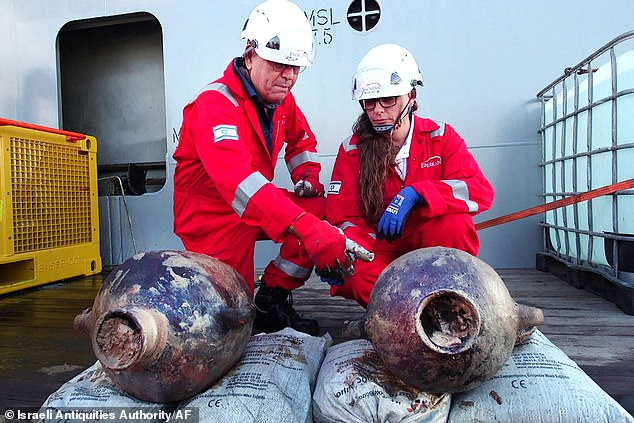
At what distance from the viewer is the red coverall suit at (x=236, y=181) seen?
160 cm

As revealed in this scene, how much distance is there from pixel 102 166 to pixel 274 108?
12.6 ft

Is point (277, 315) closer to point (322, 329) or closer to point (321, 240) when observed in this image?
point (322, 329)

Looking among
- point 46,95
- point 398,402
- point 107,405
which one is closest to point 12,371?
point 107,405

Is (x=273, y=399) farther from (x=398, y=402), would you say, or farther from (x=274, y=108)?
(x=274, y=108)

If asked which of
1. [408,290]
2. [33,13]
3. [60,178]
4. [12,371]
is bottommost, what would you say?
[12,371]

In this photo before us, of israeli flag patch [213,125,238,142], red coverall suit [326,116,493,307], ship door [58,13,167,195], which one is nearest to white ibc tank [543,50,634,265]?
red coverall suit [326,116,493,307]

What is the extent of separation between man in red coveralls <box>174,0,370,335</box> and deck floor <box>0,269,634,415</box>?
0.42 m

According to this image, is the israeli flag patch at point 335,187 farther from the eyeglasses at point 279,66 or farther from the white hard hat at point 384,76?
the eyeglasses at point 279,66

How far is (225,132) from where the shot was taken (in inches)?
66.6

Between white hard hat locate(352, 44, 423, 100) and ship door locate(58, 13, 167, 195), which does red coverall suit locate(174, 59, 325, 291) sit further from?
ship door locate(58, 13, 167, 195)

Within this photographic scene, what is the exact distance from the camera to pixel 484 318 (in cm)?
120

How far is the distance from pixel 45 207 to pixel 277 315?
2220 mm

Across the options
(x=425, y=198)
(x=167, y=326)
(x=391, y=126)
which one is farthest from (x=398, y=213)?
(x=167, y=326)

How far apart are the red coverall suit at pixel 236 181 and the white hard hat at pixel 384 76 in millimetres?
412
